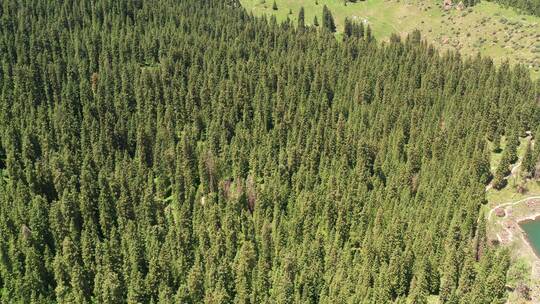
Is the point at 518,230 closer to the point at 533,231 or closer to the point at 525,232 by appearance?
the point at 525,232

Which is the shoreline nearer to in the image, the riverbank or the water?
the riverbank

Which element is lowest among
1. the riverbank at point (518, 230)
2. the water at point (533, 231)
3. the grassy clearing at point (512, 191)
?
the water at point (533, 231)

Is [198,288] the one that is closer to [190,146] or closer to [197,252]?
[197,252]

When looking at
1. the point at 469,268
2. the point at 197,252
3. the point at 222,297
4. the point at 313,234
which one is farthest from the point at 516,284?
the point at 197,252

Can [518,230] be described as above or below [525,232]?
above

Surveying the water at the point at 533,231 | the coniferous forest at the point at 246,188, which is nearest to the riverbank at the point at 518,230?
the water at the point at 533,231

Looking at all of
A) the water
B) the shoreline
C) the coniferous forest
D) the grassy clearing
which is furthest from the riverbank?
the coniferous forest

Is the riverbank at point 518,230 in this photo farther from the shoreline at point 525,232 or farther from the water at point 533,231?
the water at point 533,231

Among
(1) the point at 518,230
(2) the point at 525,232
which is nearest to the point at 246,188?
(1) the point at 518,230
